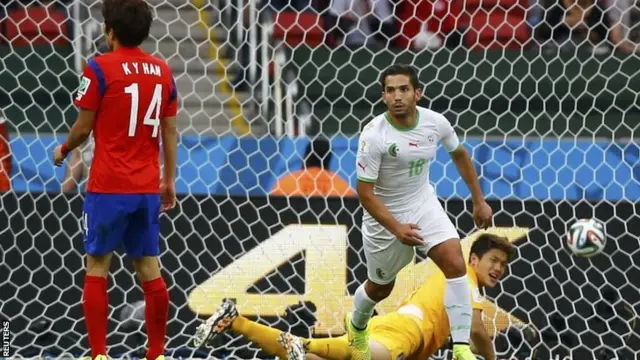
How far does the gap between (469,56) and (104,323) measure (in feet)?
15.3

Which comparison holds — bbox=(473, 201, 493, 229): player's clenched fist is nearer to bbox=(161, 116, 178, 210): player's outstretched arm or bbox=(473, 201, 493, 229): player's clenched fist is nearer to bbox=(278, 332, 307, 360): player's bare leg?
bbox=(278, 332, 307, 360): player's bare leg

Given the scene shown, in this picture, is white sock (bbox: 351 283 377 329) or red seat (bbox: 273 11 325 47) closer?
white sock (bbox: 351 283 377 329)

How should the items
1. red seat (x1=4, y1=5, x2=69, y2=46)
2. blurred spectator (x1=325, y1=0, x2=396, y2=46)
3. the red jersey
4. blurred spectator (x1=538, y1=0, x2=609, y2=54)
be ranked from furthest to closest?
1. blurred spectator (x1=325, y1=0, x2=396, y2=46)
2. red seat (x1=4, y1=5, x2=69, y2=46)
3. blurred spectator (x1=538, y1=0, x2=609, y2=54)
4. the red jersey

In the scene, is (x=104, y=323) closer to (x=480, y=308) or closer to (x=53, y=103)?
(x=480, y=308)

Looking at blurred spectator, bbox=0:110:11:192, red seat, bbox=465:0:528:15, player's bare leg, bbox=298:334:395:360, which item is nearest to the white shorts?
player's bare leg, bbox=298:334:395:360

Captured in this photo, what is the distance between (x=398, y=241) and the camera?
710 centimetres

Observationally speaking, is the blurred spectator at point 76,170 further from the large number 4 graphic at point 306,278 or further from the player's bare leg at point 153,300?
the player's bare leg at point 153,300

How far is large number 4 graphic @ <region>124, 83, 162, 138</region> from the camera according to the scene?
6.35 meters

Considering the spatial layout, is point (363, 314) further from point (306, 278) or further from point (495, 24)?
point (495, 24)

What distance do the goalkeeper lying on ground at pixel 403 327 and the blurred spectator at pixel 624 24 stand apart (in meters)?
3.03

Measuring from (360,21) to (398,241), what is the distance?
13.4 ft

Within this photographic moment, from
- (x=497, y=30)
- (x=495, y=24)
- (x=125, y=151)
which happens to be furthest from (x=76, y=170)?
(x=495, y=24)

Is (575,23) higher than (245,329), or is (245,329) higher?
(575,23)

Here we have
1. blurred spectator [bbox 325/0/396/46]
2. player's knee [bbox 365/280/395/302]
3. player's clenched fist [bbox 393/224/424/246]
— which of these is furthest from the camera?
blurred spectator [bbox 325/0/396/46]
